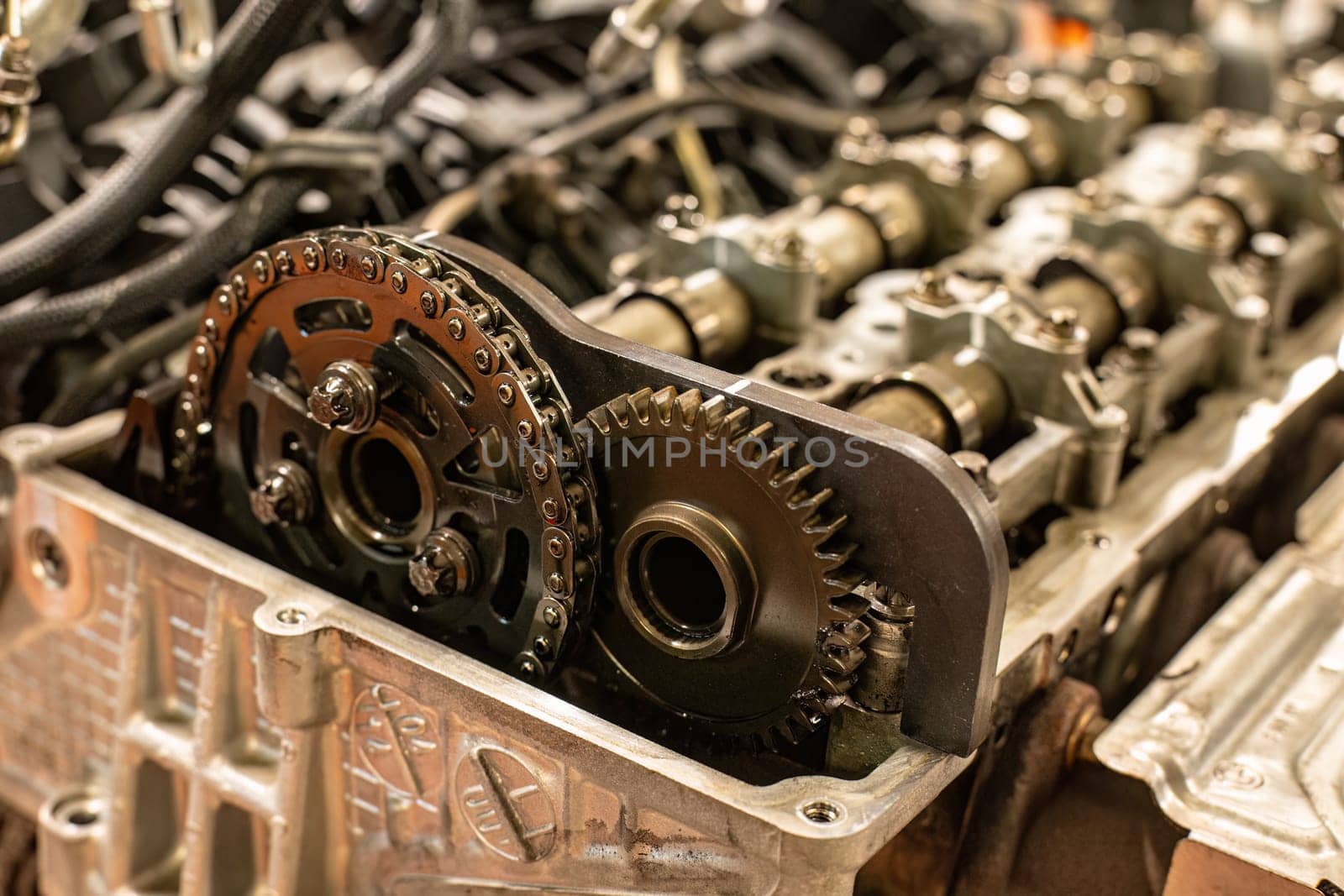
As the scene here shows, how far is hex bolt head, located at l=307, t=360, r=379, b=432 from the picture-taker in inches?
67.4

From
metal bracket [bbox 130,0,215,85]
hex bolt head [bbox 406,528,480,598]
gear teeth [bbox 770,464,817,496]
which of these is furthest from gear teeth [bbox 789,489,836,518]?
metal bracket [bbox 130,0,215,85]

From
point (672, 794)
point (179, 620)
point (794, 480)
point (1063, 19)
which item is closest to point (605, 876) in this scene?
point (672, 794)

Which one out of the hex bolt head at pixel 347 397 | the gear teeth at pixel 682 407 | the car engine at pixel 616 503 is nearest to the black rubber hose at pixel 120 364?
the car engine at pixel 616 503

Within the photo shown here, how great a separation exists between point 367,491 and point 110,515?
13.2 inches

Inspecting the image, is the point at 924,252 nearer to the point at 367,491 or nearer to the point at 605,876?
the point at 367,491

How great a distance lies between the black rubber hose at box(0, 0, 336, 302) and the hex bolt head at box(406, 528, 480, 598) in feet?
2.79

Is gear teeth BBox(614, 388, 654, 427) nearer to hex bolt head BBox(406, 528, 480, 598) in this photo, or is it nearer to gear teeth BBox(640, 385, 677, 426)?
gear teeth BBox(640, 385, 677, 426)

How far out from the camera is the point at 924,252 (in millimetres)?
2838

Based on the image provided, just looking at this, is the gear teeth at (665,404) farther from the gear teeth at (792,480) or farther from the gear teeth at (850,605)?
the gear teeth at (850,605)

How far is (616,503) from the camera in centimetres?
170

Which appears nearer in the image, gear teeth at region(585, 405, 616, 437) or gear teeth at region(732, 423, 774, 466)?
gear teeth at region(732, 423, 774, 466)

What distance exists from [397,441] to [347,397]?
0.29 ft

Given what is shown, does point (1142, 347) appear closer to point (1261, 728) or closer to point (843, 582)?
point (1261, 728)

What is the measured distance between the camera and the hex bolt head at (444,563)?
1.75 meters
